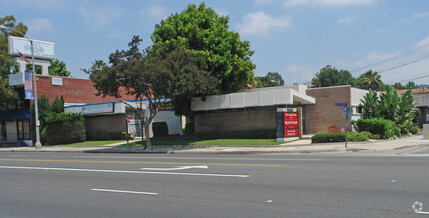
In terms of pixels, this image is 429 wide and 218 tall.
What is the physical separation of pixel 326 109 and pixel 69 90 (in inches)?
1096

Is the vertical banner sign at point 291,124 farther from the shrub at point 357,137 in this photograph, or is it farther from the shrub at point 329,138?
the shrub at point 357,137

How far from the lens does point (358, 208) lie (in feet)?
21.7

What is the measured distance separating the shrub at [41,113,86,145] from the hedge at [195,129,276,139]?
13706 millimetres

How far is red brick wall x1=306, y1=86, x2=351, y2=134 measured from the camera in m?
28.8

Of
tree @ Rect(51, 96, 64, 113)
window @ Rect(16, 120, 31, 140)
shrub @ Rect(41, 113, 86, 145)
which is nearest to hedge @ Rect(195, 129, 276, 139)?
shrub @ Rect(41, 113, 86, 145)

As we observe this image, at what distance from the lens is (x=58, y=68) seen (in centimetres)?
6294

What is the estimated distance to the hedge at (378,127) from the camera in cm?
2517

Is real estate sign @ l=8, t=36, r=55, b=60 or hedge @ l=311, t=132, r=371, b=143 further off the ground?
real estate sign @ l=8, t=36, r=55, b=60

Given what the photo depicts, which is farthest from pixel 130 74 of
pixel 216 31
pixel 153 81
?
pixel 216 31

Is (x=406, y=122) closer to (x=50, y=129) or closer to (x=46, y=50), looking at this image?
(x=50, y=129)

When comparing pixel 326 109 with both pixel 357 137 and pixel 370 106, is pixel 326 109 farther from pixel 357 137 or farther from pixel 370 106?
pixel 357 137

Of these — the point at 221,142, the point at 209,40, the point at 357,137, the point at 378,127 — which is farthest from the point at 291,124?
the point at 209,40

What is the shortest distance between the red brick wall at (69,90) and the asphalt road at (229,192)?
27.1 metres

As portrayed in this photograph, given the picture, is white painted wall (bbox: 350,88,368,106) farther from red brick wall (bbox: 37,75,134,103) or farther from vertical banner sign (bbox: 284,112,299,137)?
red brick wall (bbox: 37,75,134,103)
